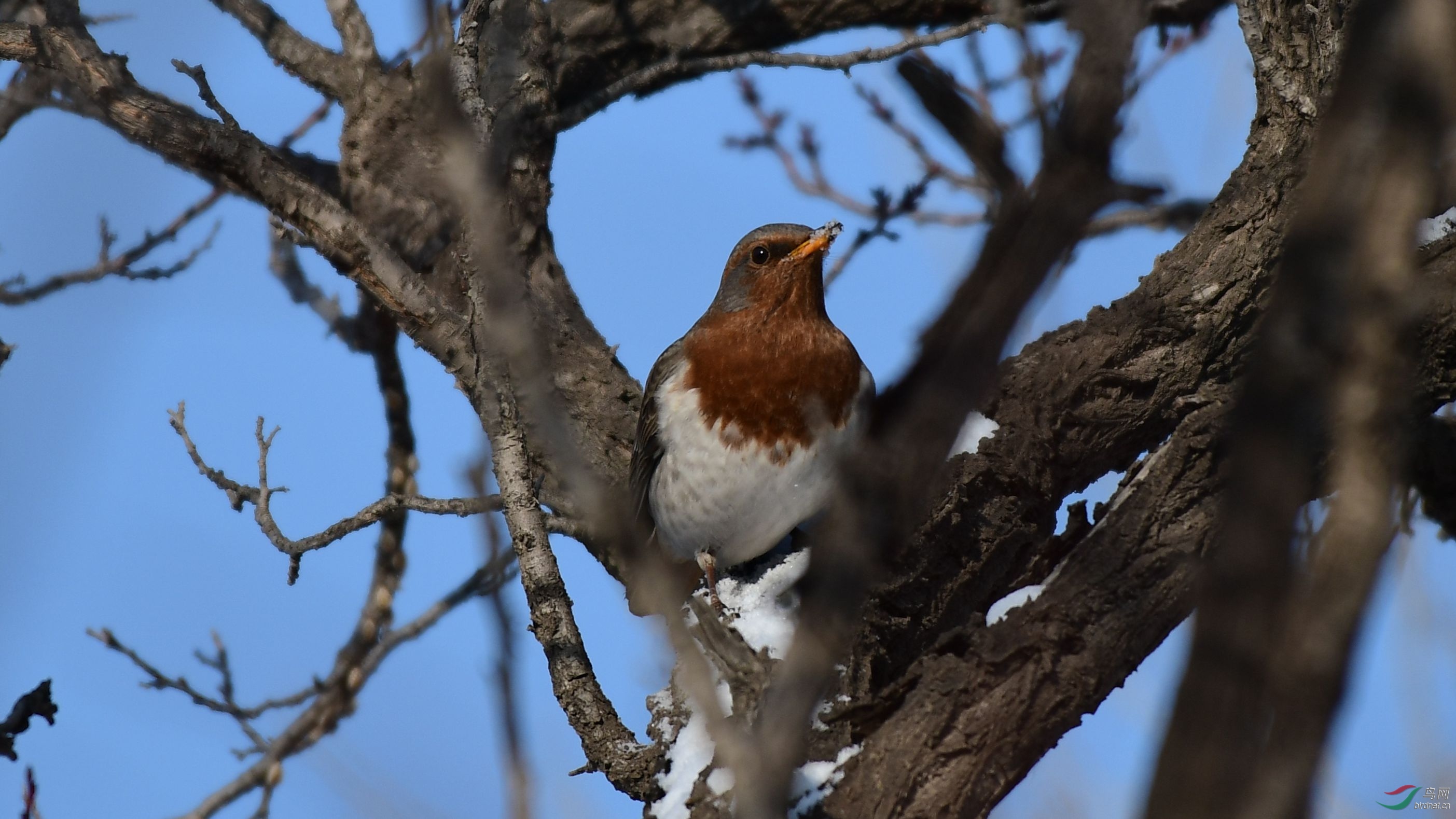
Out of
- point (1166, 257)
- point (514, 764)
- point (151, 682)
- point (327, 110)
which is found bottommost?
point (514, 764)

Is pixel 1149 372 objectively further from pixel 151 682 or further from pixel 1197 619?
pixel 151 682

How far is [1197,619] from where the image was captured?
4.48ft

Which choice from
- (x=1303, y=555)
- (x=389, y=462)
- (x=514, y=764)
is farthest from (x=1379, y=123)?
(x=389, y=462)

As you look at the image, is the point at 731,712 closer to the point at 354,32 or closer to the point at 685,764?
the point at 685,764

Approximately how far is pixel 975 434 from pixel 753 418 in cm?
134

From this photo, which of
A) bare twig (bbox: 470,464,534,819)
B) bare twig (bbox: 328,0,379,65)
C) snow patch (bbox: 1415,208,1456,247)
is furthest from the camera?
bare twig (bbox: 328,0,379,65)

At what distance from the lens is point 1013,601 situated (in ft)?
13.7

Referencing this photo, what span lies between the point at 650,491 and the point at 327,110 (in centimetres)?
277

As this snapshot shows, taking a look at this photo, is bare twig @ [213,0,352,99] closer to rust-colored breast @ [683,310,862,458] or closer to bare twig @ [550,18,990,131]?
bare twig @ [550,18,990,131]

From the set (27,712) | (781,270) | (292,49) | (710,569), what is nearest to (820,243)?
(781,270)

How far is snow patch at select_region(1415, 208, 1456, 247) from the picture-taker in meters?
4.79

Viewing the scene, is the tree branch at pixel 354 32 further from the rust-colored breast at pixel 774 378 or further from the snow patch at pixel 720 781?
the snow patch at pixel 720 781

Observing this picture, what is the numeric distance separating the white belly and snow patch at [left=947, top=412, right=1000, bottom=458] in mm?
804

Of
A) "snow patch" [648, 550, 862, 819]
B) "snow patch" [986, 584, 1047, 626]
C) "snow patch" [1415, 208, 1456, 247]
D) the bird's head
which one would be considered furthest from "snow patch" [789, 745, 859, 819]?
"snow patch" [1415, 208, 1456, 247]
